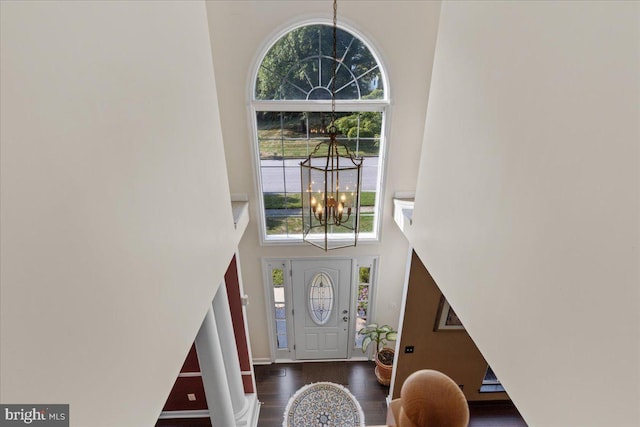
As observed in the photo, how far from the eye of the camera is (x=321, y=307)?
15.2 feet

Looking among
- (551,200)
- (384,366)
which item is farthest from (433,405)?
(384,366)

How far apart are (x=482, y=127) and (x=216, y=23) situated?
2710 mm

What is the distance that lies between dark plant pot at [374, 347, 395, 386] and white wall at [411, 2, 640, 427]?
2.94m

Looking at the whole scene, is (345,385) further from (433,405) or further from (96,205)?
(96,205)

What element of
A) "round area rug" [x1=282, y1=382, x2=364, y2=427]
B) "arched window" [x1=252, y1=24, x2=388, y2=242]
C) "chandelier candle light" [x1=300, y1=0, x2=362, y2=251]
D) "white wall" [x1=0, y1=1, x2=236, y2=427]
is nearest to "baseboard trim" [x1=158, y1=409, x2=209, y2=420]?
"round area rug" [x1=282, y1=382, x2=364, y2=427]

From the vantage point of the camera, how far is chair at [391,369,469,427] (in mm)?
1181

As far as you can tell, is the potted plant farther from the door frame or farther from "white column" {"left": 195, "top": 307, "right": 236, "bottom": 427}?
"white column" {"left": 195, "top": 307, "right": 236, "bottom": 427}

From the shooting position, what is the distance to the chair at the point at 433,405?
1.18 m

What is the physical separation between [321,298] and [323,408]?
52.5 inches

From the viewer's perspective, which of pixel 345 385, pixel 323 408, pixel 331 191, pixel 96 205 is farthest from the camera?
pixel 345 385

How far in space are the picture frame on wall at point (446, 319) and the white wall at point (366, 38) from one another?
3.76 ft

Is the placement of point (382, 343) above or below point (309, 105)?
below

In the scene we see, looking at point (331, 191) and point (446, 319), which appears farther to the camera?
point (446, 319)

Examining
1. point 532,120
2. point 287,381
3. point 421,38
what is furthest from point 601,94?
point 287,381
